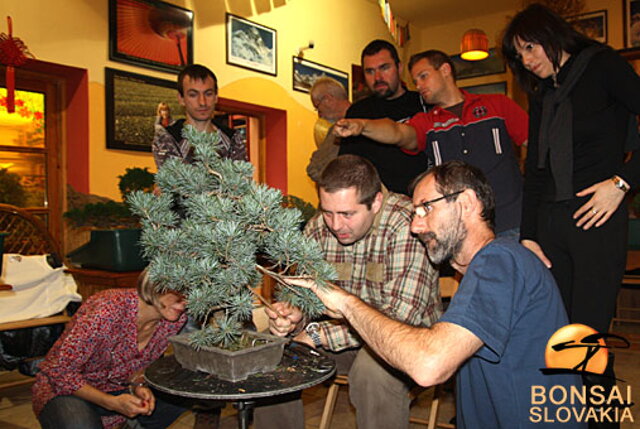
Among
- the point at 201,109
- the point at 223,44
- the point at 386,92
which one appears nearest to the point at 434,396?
the point at 386,92

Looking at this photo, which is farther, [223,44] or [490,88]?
[490,88]

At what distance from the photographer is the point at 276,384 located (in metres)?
1.31

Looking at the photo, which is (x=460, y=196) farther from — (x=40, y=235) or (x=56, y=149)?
(x=56, y=149)

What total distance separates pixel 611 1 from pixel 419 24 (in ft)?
8.71

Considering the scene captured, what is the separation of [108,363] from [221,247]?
3.51 feet

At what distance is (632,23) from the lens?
709 cm

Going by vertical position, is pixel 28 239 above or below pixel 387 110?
below

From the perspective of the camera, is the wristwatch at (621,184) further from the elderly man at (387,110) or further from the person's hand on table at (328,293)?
the elderly man at (387,110)

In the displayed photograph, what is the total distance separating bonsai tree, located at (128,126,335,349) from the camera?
127cm

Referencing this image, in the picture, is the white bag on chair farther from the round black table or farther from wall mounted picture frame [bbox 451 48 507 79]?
wall mounted picture frame [bbox 451 48 507 79]

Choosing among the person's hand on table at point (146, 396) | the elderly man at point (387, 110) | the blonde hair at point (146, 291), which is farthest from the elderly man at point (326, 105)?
the person's hand on table at point (146, 396)

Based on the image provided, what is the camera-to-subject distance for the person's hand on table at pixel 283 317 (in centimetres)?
158

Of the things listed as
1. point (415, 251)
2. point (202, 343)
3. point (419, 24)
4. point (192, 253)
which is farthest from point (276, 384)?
point (419, 24)

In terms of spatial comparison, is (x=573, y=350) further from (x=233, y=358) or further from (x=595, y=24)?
(x=595, y=24)
